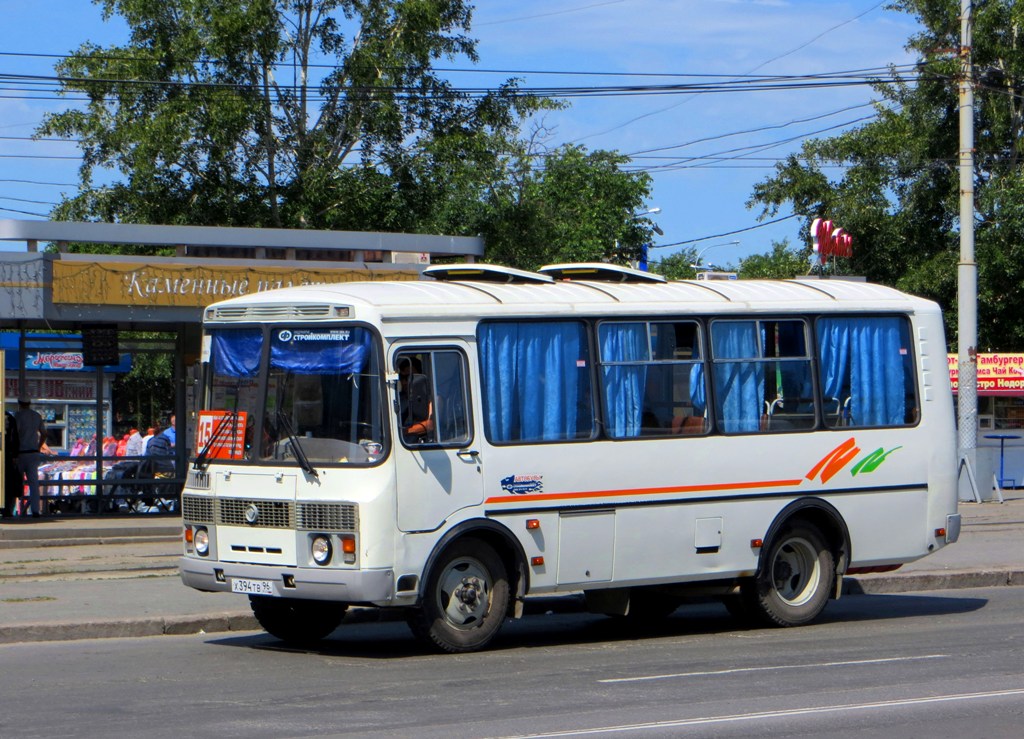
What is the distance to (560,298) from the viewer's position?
459 inches

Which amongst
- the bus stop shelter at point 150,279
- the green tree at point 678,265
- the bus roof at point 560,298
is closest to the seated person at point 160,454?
the bus stop shelter at point 150,279

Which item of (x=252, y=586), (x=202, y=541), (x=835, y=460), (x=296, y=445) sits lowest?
(x=252, y=586)

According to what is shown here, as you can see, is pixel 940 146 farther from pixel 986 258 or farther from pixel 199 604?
pixel 199 604

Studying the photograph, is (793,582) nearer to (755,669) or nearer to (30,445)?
(755,669)

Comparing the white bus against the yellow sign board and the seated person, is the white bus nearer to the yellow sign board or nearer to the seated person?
the yellow sign board

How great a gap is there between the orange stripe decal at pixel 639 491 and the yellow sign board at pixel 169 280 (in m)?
9.94

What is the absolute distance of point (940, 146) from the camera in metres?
35.5

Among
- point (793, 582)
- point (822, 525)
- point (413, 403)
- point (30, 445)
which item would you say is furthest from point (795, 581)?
point (30, 445)

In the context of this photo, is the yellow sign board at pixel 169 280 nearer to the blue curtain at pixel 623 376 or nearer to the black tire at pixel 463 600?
the blue curtain at pixel 623 376

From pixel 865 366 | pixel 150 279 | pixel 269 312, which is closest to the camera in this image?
pixel 269 312

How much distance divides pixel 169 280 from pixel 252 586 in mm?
11344

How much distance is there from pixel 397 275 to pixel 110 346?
4.44m

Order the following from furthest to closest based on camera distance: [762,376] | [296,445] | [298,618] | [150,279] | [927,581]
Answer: [150,279], [927,581], [762,376], [298,618], [296,445]

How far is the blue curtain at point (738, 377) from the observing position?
39.9ft
